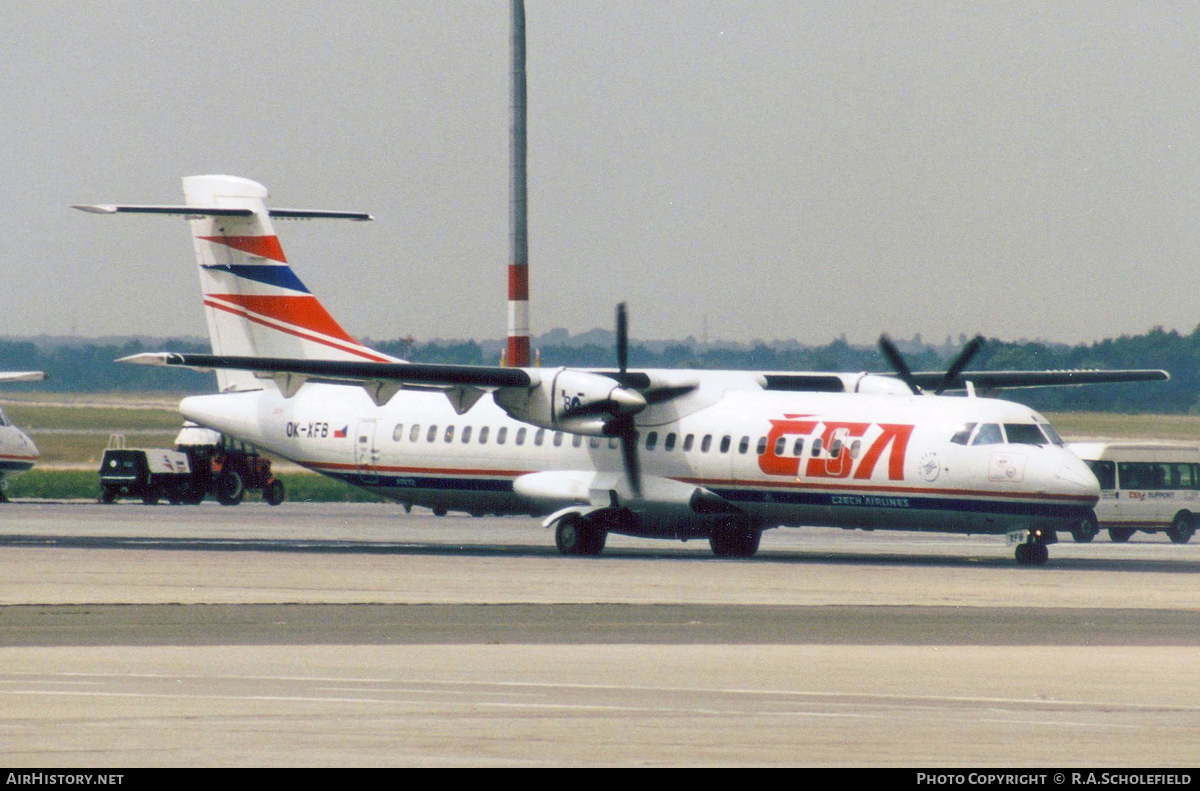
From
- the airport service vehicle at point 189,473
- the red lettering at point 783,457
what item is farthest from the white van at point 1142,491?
the airport service vehicle at point 189,473

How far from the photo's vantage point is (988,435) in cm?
2692

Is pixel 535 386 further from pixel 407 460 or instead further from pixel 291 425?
pixel 291 425

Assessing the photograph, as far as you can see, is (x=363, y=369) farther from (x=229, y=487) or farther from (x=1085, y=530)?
(x=229, y=487)

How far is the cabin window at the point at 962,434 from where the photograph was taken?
26.9m

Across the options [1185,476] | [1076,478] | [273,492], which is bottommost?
[273,492]

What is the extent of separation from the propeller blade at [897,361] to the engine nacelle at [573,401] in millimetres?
5043

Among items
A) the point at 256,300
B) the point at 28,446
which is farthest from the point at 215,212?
the point at 28,446

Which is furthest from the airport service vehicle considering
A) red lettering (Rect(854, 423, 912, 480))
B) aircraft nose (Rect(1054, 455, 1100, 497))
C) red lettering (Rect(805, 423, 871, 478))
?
aircraft nose (Rect(1054, 455, 1100, 497))

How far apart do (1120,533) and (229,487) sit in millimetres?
26237

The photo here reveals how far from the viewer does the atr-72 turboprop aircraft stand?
27016 millimetres

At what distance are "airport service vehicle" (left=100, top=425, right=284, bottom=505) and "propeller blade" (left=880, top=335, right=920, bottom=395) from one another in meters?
25.1

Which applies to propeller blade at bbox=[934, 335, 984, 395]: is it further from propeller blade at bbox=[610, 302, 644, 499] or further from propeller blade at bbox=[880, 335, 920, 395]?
propeller blade at bbox=[610, 302, 644, 499]

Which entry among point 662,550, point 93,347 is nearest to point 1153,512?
point 662,550

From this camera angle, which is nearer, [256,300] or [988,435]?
[988,435]
